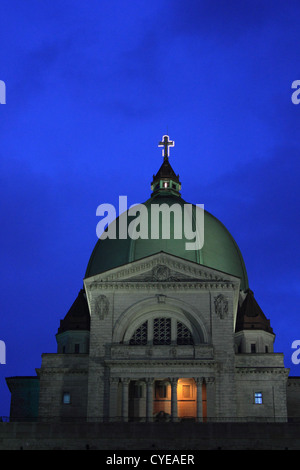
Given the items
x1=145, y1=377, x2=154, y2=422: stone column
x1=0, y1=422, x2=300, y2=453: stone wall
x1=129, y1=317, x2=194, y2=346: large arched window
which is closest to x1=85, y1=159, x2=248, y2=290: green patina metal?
x1=129, y1=317, x2=194, y2=346: large arched window

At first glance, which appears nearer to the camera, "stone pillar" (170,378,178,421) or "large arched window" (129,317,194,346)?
"stone pillar" (170,378,178,421)

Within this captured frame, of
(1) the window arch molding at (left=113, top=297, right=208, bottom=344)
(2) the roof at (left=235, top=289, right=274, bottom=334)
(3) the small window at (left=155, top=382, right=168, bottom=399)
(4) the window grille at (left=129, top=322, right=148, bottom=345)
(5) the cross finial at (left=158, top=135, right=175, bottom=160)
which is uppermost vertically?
(5) the cross finial at (left=158, top=135, right=175, bottom=160)

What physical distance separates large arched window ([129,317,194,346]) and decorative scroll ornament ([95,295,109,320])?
287 centimetres

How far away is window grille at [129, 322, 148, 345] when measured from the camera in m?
65.4

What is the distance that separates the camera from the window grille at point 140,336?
215 ft

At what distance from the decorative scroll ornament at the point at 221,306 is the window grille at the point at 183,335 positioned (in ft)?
9.50

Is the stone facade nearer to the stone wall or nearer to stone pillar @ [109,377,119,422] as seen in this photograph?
stone pillar @ [109,377,119,422]

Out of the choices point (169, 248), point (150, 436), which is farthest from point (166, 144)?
point (150, 436)

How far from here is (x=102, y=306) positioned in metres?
66.0

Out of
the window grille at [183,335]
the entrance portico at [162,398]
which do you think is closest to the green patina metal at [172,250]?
the window grille at [183,335]

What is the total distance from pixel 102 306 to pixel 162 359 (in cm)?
664

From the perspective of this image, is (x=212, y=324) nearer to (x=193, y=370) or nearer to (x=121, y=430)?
(x=193, y=370)

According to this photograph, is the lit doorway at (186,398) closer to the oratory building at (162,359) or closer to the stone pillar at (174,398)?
the oratory building at (162,359)
